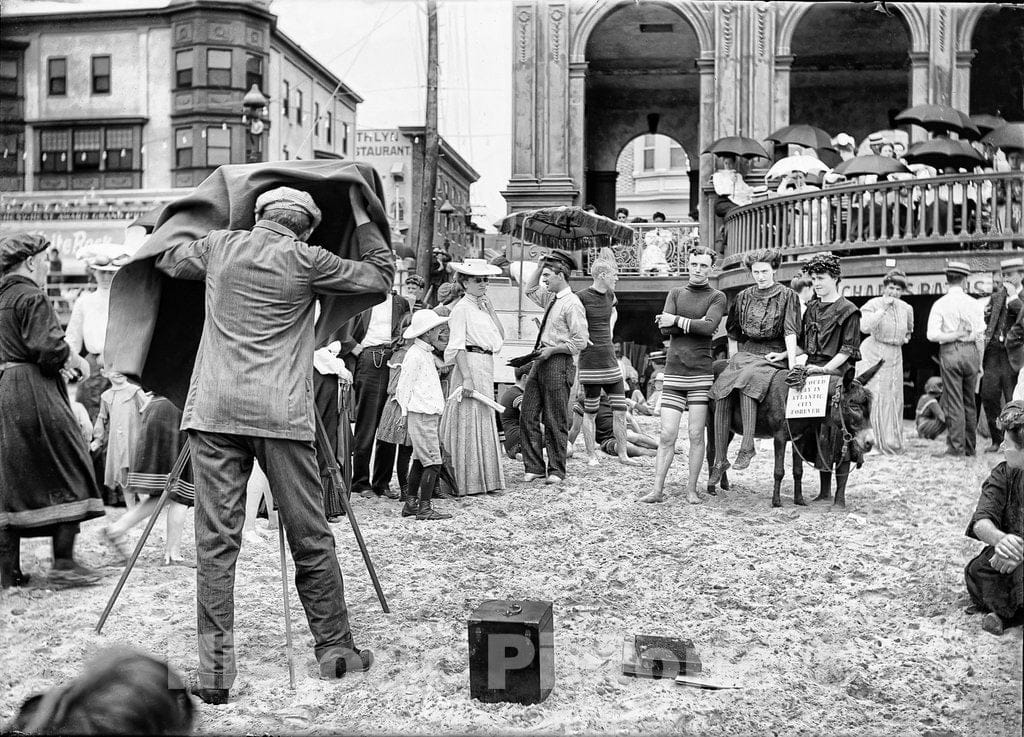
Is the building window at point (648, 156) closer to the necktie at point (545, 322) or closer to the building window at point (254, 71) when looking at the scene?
the necktie at point (545, 322)

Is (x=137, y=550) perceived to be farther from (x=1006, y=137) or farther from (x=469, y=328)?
(x=1006, y=137)

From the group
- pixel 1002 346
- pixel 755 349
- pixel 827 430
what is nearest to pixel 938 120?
pixel 1002 346

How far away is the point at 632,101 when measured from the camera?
24.6 m

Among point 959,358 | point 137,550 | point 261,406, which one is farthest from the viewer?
point 959,358

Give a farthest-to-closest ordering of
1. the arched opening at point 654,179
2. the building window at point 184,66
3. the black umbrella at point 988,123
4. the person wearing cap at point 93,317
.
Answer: the arched opening at point 654,179, the black umbrella at point 988,123, the person wearing cap at point 93,317, the building window at point 184,66

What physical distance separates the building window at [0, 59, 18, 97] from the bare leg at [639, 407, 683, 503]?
4.39 meters

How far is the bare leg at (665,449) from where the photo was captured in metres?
7.50

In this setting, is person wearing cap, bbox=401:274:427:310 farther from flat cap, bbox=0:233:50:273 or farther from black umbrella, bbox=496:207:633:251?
flat cap, bbox=0:233:50:273

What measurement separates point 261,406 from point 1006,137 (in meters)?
11.3

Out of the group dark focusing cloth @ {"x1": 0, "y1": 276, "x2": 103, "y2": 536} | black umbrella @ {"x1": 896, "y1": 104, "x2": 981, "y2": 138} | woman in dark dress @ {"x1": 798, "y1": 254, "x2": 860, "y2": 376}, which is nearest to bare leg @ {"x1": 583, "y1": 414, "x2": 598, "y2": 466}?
woman in dark dress @ {"x1": 798, "y1": 254, "x2": 860, "y2": 376}

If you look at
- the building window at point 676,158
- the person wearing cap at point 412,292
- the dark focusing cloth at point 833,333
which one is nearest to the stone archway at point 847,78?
the person wearing cap at point 412,292

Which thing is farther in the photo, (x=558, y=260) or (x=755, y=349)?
(x=558, y=260)

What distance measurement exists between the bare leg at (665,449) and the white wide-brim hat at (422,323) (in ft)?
5.34

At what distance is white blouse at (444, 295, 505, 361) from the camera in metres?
8.04
